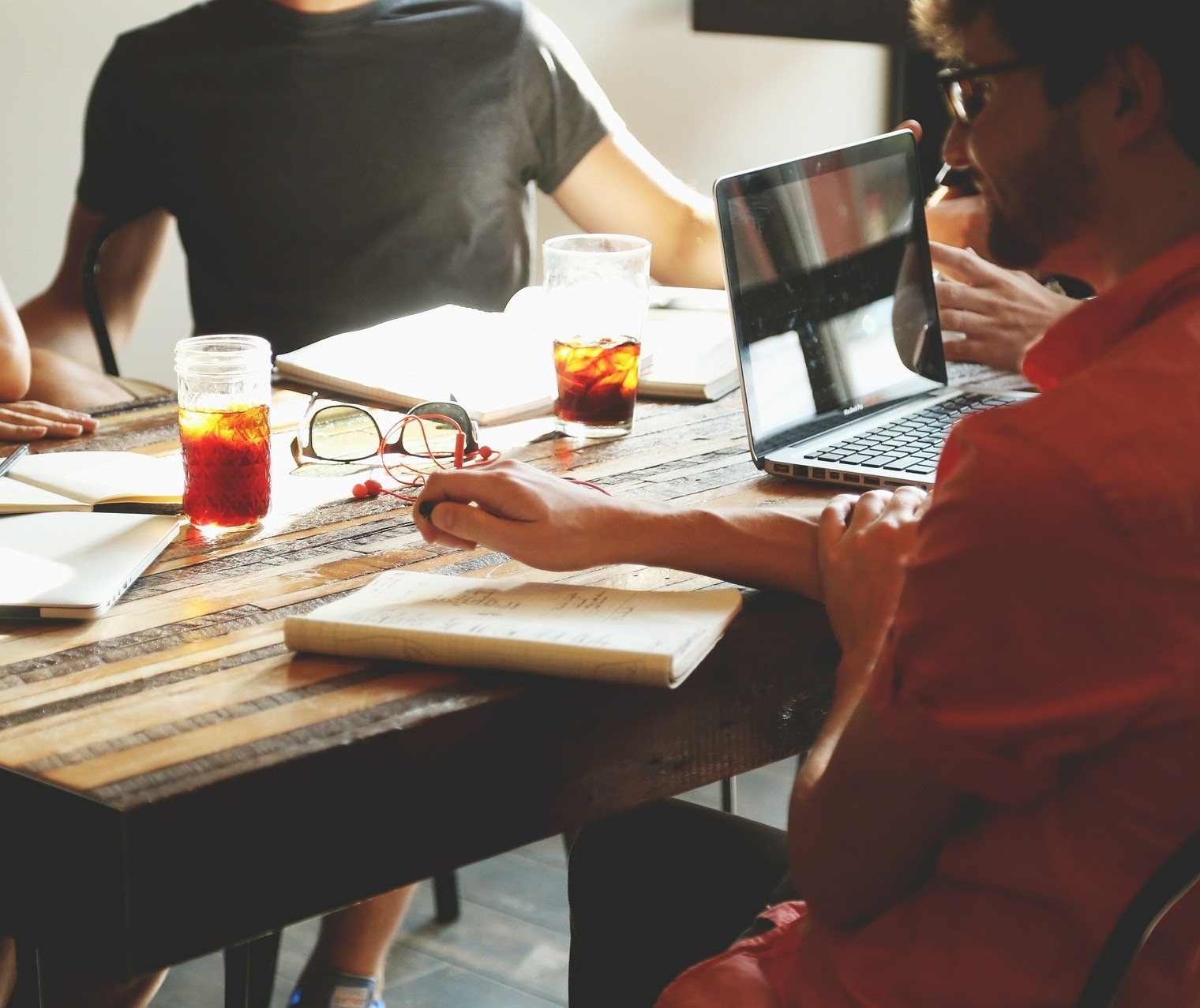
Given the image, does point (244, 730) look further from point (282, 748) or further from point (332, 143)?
point (332, 143)

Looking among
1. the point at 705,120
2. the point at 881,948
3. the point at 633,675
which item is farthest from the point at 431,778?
the point at 705,120

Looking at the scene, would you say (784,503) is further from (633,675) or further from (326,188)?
(326,188)

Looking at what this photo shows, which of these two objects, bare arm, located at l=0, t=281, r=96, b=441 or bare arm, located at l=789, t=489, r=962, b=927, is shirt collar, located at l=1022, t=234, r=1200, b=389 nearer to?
bare arm, located at l=789, t=489, r=962, b=927

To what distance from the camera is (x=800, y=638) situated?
931mm

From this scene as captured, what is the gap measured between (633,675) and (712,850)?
271 mm

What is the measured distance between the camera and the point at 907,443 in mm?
1271

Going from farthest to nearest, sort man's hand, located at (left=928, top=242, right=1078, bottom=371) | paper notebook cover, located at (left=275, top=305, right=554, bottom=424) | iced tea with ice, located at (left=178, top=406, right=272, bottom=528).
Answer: man's hand, located at (left=928, top=242, right=1078, bottom=371) < paper notebook cover, located at (left=275, top=305, right=554, bottom=424) < iced tea with ice, located at (left=178, top=406, right=272, bottom=528)

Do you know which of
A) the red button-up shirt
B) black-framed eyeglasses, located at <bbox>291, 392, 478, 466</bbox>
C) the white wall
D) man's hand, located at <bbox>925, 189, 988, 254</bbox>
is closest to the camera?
the red button-up shirt

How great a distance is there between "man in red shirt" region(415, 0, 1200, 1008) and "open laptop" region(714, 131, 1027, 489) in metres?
0.35

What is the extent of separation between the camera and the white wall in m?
2.65

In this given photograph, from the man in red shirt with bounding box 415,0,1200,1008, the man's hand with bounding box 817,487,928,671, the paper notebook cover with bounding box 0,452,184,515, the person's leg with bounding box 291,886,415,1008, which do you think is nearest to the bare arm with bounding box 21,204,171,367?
the paper notebook cover with bounding box 0,452,184,515

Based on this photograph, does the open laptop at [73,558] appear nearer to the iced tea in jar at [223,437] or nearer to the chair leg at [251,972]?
the iced tea in jar at [223,437]

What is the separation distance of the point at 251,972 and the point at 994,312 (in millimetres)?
1129

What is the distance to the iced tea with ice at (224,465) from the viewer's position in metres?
1.06
